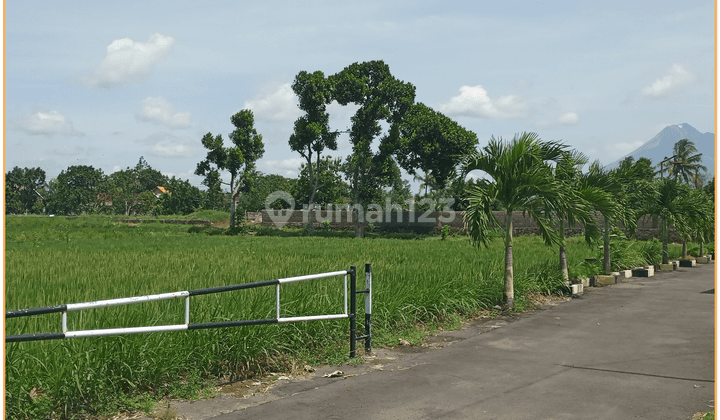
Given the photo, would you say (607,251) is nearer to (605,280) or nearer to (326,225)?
(605,280)

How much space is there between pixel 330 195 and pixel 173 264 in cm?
3691

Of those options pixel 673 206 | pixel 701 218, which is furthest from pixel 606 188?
pixel 701 218

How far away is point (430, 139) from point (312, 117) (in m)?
8.53

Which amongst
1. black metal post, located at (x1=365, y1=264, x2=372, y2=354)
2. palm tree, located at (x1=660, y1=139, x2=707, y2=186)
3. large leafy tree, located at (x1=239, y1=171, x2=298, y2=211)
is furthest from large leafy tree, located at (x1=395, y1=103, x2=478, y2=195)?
palm tree, located at (x1=660, y1=139, x2=707, y2=186)

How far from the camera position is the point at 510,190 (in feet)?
37.5

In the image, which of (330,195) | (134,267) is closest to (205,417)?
(134,267)

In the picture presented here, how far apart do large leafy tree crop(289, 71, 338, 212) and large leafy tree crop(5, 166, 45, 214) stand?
65404mm

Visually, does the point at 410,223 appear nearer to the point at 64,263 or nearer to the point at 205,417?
the point at 64,263

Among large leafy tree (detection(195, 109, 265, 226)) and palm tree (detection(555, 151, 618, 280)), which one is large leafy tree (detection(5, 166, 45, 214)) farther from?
palm tree (detection(555, 151, 618, 280))

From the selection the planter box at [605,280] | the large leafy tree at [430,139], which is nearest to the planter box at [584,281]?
the planter box at [605,280]

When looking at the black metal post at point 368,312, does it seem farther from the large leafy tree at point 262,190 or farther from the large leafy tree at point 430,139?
the large leafy tree at point 262,190

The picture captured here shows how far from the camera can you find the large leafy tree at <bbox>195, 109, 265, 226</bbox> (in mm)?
46562

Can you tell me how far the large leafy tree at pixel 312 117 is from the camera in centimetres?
4109

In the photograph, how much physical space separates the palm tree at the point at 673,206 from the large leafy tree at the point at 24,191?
9110 centimetres
